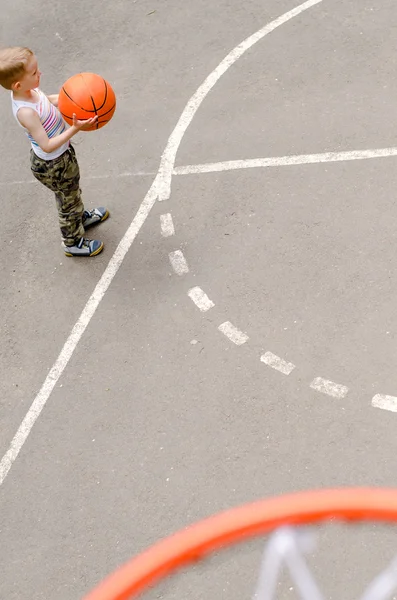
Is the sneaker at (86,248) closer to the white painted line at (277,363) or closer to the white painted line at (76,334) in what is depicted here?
the white painted line at (76,334)

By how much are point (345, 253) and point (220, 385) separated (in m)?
1.52

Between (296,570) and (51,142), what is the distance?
3690mm

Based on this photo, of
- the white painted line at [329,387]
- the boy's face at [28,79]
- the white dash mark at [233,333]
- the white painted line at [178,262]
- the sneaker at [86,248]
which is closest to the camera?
the white painted line at [329,387]

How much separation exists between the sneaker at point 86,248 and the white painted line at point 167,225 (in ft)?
1.79

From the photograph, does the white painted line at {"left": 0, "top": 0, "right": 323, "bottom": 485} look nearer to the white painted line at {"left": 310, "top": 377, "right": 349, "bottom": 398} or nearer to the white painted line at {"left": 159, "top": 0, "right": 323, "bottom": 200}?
the white painted line at {"left": 159, "top": 0, "right": 323, "bottom": 200}

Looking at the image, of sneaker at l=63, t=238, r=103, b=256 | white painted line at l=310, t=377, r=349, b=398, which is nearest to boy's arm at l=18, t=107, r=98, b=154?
sneaker at l=63, t=238, r=103, b=256

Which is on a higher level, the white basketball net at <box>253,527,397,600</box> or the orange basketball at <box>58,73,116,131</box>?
the orange basketball at <box>58,73,116,131</box>

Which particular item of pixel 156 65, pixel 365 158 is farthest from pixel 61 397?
pixel 156 65

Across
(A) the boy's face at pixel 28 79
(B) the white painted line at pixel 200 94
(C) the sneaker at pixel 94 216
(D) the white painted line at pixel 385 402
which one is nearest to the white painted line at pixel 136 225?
(B) the white painted line at pixel 200 94

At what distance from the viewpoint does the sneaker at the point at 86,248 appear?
733 centimetres

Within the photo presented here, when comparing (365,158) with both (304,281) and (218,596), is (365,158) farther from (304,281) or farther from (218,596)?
(218,596)

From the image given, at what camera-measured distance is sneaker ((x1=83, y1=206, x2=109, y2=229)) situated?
7496 millimetres

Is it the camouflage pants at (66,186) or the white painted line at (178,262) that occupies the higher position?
the camouflage pants at (66,186)

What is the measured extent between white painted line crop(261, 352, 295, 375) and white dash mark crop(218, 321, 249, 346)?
233 mm
